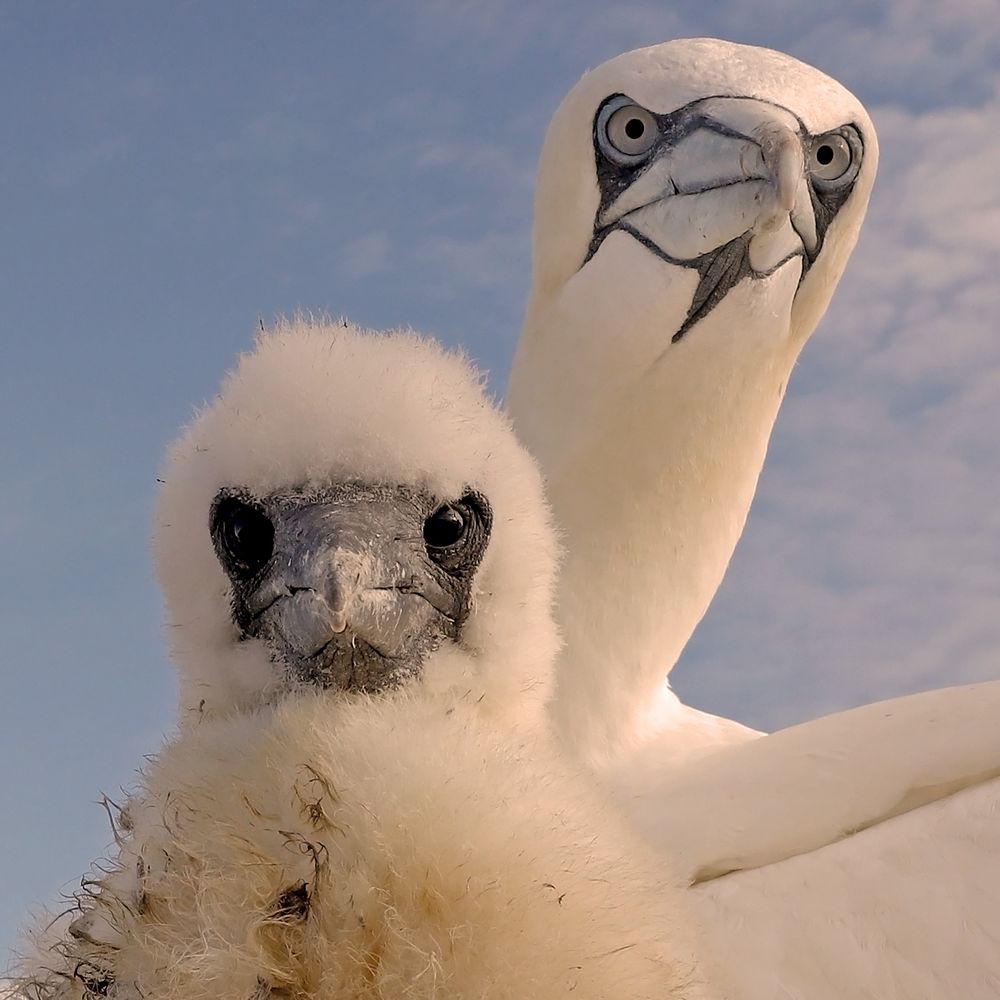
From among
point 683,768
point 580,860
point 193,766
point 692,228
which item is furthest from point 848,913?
point 692,228

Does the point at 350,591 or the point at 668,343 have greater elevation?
the point at 668,343

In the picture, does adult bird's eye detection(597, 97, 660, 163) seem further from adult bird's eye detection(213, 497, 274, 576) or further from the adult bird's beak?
adult bird's eye detection(213, 497, 274, 576)

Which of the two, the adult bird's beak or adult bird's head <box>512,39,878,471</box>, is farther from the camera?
adult bird's head <box>512,39,878,471</box>

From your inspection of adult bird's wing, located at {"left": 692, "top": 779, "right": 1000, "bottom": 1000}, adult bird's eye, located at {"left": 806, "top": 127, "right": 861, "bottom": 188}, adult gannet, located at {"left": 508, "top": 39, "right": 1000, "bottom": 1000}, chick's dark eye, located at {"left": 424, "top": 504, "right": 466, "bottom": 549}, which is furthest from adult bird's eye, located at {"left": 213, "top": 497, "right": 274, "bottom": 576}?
adult bird's eye, located at {"left": 806, "top": 127, "right": 861, "bottom": 188}

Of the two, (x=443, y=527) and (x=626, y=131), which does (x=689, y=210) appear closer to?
(x=626, y=131)

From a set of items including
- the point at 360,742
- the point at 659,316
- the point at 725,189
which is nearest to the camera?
the point at 360,742

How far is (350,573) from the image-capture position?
2326mm

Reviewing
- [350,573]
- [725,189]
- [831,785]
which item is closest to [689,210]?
[725,189]

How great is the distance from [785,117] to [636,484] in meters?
1.08

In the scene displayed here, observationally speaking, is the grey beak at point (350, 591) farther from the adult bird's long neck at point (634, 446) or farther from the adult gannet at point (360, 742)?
the adult bird's long neck at point (634, 446)

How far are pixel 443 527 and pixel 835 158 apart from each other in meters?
2.54

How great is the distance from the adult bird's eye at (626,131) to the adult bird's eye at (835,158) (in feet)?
1.49

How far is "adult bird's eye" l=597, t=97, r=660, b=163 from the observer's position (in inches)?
180

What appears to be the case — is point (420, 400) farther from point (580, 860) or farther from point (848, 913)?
point (848, 913)
